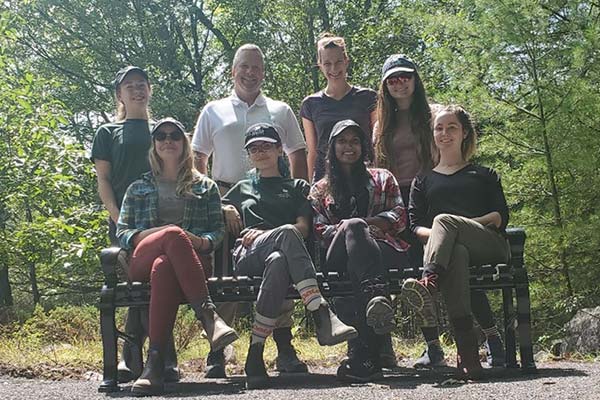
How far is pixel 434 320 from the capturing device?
332cm

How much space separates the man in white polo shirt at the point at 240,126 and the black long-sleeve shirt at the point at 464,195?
112cm

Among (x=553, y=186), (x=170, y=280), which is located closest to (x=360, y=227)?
(x=170, y=280)

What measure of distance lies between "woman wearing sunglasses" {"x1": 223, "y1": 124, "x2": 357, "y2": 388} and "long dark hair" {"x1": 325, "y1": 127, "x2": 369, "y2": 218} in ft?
0.55

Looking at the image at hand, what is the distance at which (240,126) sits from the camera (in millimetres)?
4723

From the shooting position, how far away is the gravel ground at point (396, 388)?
3014mm

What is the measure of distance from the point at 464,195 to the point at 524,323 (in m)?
0.71

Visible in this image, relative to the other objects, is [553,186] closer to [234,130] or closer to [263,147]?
[234,130]

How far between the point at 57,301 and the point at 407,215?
15104 mm

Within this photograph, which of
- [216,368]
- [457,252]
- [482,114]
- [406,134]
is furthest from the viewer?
[482,114]

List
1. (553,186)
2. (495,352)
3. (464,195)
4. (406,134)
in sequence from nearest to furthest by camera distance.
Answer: (464,195), (495,352), (406,134), (553,186)

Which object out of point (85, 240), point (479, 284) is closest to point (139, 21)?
point (85, 240)

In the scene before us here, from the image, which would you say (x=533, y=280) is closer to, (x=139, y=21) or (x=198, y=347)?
(x=198, y=347)

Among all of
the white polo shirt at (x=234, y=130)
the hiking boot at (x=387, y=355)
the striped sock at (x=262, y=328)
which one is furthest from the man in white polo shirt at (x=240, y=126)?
the striped sock at (x=262, y=328)

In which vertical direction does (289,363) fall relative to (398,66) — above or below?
below
